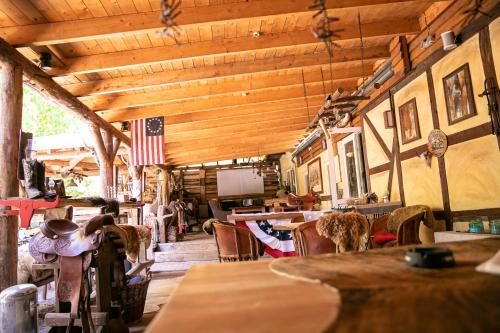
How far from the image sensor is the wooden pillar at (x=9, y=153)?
12.0ft

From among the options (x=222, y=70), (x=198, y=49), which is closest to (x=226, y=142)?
(x=222, y=70)

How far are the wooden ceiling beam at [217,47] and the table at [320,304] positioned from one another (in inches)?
175

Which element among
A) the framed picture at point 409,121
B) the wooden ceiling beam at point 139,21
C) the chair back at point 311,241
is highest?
the wooden ceiling beam at point 139,21

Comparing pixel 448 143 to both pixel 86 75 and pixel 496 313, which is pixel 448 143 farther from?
pixel 86 75

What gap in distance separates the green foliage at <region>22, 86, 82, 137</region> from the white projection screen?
762 cm

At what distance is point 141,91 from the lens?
22.3ft

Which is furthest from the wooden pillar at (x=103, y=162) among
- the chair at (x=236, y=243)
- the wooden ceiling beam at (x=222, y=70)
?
the chair at (x=236, y=243)

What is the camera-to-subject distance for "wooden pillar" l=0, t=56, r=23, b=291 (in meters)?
3.65

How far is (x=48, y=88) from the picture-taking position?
504 centimetres

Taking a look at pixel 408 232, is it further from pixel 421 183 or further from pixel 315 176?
pixel 315 176

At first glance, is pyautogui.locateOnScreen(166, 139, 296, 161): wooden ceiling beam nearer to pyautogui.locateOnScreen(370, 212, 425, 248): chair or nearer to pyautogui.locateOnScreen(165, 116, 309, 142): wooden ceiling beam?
pyautogui.locateOnScreen(165, 116, 309, 142): wooden ceiling beam

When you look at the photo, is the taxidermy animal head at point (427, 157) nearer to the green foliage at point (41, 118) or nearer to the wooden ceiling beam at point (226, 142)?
the wooden ceiling beam at point (226, 142)

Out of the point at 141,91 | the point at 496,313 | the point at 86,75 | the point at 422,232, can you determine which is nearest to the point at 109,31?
the point at 86,75

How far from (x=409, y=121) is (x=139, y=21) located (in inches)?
171
